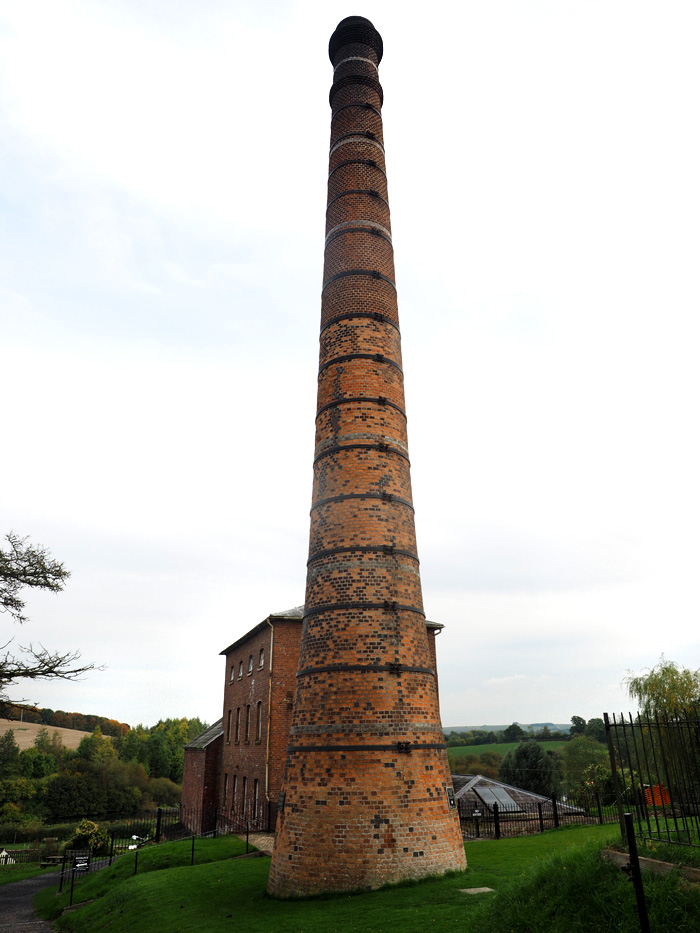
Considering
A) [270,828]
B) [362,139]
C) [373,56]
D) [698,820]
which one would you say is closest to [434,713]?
[698,820]

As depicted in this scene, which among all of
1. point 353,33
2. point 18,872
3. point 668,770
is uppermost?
point 353,33

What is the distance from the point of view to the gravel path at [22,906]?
14.8 meters

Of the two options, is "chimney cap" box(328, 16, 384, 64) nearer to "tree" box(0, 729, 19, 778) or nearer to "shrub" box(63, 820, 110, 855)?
"shrub" box(63, 820, 110, 855)

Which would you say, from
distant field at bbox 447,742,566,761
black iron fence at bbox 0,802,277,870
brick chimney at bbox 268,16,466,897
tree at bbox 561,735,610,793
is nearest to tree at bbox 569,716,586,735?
distant field at bbox 447,742,566,761

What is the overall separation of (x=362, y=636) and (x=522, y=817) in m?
14.3

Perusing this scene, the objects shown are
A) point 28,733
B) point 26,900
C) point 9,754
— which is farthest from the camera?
point 28,733

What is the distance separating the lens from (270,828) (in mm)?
19703

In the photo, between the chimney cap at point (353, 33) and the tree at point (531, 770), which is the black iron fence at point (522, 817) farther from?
the chimney cap at point (353, 33)

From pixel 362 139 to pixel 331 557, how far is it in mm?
12195

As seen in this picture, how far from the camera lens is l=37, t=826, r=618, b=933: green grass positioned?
8953 mm

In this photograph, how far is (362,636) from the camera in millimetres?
12125

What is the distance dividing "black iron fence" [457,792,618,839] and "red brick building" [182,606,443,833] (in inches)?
226

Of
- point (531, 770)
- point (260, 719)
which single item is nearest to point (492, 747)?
point (531, 770)

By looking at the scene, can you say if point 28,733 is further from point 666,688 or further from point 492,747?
point 666,688
